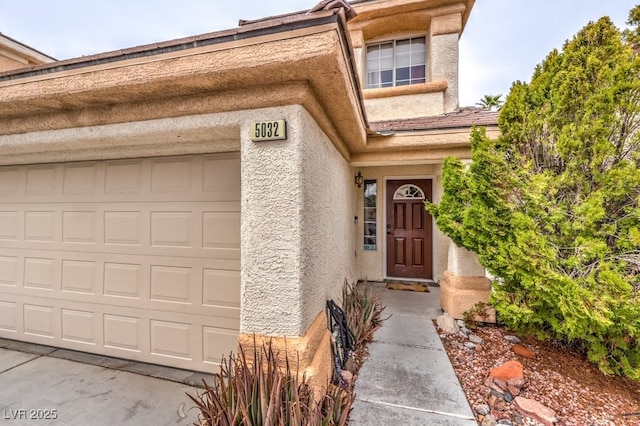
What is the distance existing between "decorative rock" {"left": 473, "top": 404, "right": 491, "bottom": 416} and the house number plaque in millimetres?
3493

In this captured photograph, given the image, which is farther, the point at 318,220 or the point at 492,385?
the point at 492,385

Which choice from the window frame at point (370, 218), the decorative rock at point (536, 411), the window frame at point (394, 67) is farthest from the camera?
the window frame at point (394, 67)

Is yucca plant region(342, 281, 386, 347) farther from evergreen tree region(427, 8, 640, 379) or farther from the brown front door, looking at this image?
the brown front door

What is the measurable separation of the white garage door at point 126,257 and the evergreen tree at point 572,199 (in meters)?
3.75

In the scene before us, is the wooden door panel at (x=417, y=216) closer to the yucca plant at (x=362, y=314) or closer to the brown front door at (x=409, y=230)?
the brown front door at (x=409, y=230)

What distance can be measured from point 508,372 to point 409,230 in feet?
15.4

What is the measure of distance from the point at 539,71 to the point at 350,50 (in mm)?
3520

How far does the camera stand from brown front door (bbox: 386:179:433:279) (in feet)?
25.2

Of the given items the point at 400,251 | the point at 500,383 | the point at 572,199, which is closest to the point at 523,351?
the point at 500,383

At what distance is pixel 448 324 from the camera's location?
480 centimetres

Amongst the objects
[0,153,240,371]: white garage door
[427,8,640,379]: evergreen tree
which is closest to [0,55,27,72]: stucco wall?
[0,153,240,371]: white garage door

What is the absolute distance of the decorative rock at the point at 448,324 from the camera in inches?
187

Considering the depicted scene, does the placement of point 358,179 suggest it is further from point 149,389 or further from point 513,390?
point 149,389

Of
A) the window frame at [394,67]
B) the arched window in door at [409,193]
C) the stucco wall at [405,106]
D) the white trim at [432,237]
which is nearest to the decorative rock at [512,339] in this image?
the white trim at [432,237]
